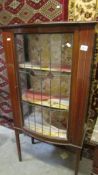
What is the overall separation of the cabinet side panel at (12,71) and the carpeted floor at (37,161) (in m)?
0.47

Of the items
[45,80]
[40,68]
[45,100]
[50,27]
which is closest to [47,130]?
[45,100]

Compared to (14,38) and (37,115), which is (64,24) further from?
(37,115)

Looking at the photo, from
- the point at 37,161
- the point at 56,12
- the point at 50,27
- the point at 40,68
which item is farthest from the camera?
the point at 37,161

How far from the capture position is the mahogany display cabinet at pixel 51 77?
1.12 meters

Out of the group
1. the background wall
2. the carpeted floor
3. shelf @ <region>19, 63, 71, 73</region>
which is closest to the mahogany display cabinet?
shelf @ <region>19, 63, 71, 73</region>

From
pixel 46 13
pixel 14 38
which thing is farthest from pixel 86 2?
pixel 14 38

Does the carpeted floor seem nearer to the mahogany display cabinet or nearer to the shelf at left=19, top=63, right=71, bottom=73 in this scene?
the mahogany display cabinet

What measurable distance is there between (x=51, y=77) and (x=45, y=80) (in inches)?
2.8

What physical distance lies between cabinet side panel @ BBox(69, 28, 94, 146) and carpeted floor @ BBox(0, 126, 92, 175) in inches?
19.3

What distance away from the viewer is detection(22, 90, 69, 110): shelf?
139 cm

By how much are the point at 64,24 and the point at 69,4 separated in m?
0.45

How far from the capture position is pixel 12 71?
1.40 metres

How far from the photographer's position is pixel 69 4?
1.39 m

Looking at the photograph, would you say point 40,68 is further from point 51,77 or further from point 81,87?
point 81,87
